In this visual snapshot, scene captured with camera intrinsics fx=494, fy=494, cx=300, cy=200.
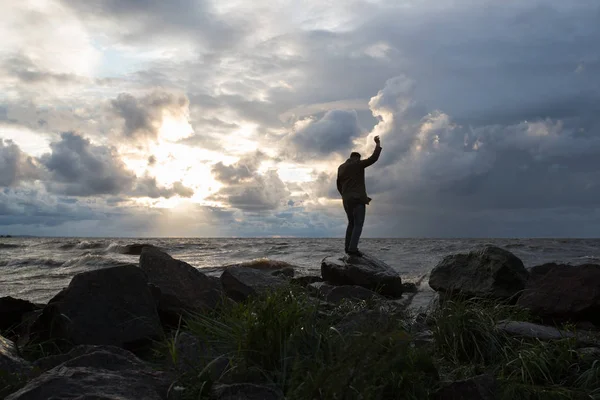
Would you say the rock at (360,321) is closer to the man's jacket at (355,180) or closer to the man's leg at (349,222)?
the man's jacket at (355,180)

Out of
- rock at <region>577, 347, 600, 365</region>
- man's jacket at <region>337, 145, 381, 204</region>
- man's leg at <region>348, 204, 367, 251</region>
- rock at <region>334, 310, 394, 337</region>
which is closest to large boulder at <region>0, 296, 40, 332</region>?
rock at <region>334, 310, 394, 337</region>

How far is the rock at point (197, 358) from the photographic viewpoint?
10.6ft

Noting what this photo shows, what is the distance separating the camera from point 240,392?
288 cm

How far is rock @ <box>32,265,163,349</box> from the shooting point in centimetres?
497

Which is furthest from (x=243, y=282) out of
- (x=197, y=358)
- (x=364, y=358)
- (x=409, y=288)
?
(x=409, y=288)

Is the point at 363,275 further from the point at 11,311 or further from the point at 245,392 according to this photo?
the point at 245,392

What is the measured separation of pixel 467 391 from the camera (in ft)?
10.8

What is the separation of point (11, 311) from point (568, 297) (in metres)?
7.46

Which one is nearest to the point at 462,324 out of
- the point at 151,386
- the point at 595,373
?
the point at 595,373

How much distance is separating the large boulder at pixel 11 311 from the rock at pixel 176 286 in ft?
5.24

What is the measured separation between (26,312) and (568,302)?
7.27 m

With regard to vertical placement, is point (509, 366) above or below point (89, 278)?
below

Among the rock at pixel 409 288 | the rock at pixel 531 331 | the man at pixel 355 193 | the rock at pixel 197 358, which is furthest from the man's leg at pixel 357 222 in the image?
the rock at pixel 197 358

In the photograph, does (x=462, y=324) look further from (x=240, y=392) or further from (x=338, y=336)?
(x=240, y=392)
